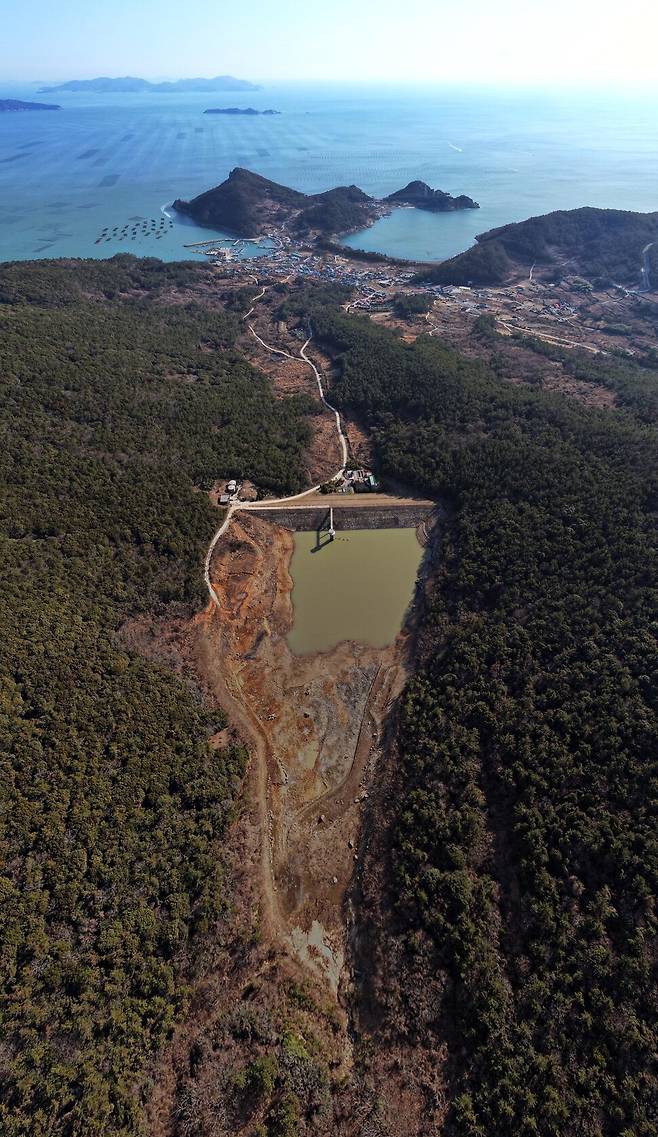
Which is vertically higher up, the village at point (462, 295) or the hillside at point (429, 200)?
the hillside at point (429, 200)

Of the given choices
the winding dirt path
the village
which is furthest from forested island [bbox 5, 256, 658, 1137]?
the village

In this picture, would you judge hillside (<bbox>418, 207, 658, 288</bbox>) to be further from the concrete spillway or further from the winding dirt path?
the concrete spillway

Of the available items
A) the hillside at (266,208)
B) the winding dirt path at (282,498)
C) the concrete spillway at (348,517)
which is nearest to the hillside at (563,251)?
the hillside at (266,208)

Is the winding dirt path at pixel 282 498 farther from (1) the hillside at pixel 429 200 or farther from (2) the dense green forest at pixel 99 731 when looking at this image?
(1) the hillside at pixel 429 200

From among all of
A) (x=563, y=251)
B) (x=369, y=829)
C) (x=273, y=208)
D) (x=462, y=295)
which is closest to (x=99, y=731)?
(x=369, y=829)

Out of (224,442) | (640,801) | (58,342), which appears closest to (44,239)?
(58,342)

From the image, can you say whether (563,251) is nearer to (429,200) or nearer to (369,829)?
(429,200)
